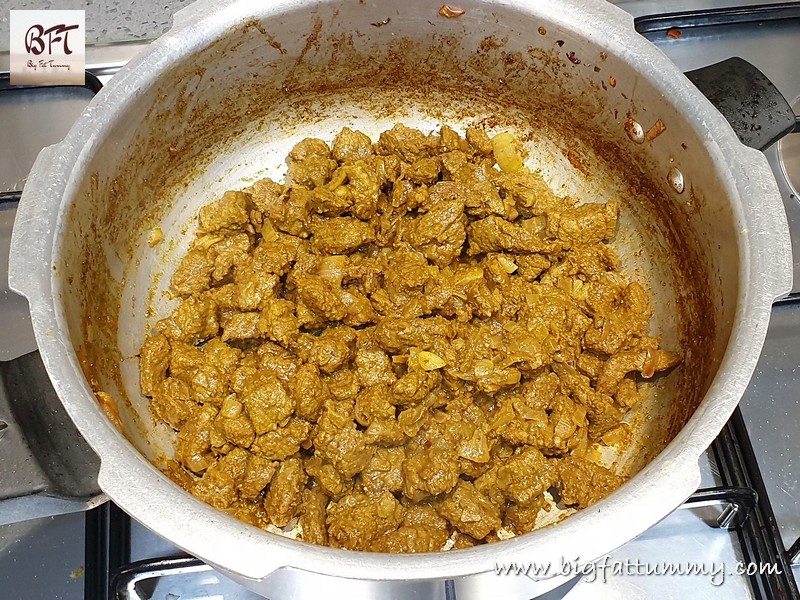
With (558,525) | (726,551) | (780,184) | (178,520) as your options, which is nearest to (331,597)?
(178,520)

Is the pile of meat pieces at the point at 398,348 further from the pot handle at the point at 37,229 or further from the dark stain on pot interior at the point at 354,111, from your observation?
the pot handle at the point at 37,229

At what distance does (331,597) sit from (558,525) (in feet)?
1.83

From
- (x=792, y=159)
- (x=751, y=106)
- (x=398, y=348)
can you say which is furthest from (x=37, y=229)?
(x=792, y=159)

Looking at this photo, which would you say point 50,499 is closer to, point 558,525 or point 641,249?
point 558,525

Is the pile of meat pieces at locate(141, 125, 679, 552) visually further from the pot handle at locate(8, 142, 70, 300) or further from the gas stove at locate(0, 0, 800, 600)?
the pot handle at locate(8, 142, 70, 300)

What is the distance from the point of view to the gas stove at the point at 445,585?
1335mm

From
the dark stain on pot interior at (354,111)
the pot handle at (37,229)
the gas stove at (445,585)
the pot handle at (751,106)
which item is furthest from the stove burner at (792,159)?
the pot handle at (37,229)

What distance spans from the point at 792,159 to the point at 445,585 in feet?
6.06

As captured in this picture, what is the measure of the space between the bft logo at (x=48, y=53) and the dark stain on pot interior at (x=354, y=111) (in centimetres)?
63

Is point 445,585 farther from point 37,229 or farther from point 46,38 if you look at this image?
→ point 46,38

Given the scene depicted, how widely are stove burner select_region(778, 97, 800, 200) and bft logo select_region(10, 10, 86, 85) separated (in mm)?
2407

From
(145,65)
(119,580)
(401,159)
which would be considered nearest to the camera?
(119,580)

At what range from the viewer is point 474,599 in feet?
4.50

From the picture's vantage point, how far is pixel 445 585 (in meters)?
1.30
